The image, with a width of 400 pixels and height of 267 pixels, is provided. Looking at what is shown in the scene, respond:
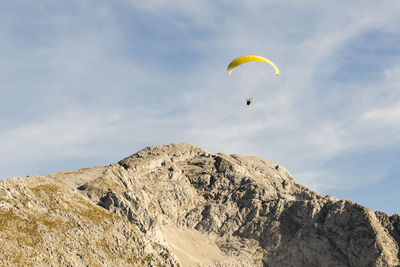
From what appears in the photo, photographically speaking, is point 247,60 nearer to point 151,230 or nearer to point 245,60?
point 245,60

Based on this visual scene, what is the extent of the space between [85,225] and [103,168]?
45911 millimetres

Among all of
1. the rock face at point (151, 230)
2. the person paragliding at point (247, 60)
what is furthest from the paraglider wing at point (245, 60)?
the rock face at point (151, 230)

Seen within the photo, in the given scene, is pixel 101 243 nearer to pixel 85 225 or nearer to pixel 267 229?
pixel 85 225

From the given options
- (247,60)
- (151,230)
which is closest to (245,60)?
(247,60)

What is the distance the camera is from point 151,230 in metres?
172

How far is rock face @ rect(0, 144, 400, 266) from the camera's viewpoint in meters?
131

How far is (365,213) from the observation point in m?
186

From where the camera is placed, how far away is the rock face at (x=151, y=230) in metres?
131

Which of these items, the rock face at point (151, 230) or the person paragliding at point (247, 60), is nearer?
the person paragliding at point (247, 60)

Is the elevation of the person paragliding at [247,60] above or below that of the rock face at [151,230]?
above

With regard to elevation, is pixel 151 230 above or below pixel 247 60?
below

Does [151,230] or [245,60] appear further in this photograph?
Answer: [151,230]

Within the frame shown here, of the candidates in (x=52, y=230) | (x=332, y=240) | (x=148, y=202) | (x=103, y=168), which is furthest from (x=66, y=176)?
(x=332, y=240)

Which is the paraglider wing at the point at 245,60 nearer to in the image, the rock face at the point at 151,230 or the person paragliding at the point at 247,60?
the person paragliding at the point at 247,60
